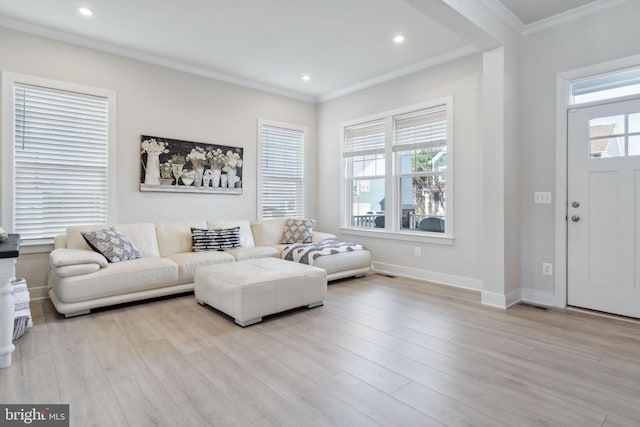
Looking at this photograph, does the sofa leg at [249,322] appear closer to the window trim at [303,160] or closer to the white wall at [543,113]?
the window trim at [303,160]

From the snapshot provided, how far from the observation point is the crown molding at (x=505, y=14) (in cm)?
314

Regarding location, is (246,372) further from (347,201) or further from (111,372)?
(347,201)

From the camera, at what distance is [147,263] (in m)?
3.54

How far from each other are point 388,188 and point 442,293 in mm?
1698

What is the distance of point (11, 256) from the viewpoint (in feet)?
6.64

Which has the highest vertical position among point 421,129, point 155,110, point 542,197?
point 155,110

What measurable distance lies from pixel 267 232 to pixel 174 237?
1.34 meters

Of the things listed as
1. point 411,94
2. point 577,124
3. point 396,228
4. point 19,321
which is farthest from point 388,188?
point 19,321

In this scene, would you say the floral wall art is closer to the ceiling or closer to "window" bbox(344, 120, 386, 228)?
the ceiling

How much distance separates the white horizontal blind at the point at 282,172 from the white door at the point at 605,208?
3.87m

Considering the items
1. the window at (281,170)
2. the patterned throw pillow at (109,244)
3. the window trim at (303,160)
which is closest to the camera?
the patterned throw pillow at (109,244)

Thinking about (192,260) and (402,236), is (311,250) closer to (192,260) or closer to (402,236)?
(402,236)

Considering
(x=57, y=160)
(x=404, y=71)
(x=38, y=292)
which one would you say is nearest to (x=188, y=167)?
(x=57, y=160)

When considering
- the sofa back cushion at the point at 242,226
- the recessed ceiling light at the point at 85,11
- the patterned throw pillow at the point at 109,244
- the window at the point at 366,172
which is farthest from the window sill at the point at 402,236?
the recessed ceiling light at the point at 85,11
